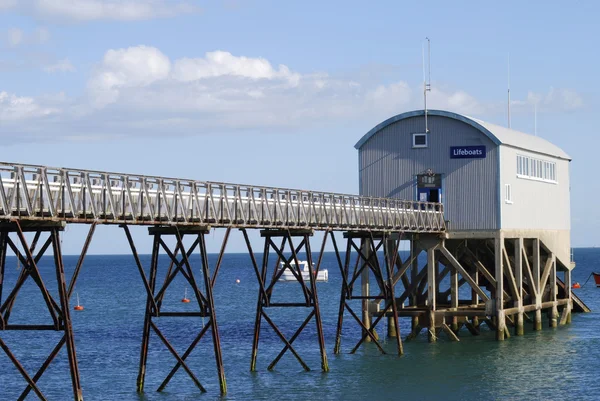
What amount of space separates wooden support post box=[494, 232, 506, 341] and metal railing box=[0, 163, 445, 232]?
9.79ft

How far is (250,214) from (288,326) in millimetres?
27634

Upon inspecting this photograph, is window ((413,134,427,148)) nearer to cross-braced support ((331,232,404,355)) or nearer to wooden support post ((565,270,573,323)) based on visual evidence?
cross-braced support ((331,232,404,355))

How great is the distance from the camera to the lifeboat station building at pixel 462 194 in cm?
4984

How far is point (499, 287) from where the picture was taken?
49.5 m

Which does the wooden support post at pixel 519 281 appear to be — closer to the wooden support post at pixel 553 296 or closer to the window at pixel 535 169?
the window at pixel 535 169

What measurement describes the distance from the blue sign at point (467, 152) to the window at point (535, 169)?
11.3ft

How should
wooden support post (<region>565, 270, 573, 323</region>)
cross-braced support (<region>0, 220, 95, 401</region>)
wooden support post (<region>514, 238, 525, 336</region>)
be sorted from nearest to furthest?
cross-braced support (<region>0, 220, 95, 401</region>) < wooden support post (<region>514, 238, 525, 336</region>) < wooden support post (<region>565, 270, 573, 323</region>)

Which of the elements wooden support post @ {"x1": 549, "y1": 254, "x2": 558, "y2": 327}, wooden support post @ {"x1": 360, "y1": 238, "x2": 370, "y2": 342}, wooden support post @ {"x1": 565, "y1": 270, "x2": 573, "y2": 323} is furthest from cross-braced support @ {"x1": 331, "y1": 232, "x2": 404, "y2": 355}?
wooden support post @ {"x1": 565, "y1": 270, "x2": 573, "y2": 323}

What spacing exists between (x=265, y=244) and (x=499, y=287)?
14.2 metres

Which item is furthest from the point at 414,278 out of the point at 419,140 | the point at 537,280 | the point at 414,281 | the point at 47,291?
the point at 47,291

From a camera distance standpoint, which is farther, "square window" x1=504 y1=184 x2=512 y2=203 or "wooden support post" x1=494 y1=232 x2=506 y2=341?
"square window" x1=504 y1=184 x2=512 y2=203

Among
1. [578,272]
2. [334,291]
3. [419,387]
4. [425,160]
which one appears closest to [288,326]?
[425,160]

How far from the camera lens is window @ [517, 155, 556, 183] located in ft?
176

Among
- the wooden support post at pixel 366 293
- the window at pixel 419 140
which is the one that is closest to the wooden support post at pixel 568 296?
the window at pixel 419 140
